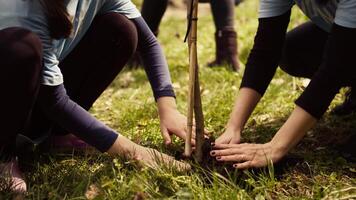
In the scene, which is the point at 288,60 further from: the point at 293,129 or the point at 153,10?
the point at 153,10

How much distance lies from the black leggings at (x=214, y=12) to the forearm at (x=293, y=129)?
2.01 meters

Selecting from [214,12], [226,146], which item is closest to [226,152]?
[226,146]

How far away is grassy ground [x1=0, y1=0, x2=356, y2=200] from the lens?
69.3 inches

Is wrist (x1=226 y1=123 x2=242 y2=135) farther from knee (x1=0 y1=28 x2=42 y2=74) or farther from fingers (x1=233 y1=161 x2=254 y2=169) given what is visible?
knee (x1=0 y1=28 x2=42 y2=74)

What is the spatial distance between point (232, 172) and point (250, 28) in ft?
10.3

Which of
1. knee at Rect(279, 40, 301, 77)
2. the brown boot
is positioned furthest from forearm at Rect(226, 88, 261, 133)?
the brown boot

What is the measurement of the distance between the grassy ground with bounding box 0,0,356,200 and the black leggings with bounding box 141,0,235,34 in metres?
0.68

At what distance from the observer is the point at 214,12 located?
3.83 meters

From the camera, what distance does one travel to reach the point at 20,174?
1956 millimetres

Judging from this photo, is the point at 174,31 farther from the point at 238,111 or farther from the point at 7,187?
the point at 7,187

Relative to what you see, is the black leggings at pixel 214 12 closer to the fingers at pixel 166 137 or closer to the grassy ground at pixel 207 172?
the grassy ground at pixel 207 172

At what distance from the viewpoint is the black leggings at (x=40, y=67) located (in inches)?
68.2

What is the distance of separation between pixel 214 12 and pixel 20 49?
2.30 metres

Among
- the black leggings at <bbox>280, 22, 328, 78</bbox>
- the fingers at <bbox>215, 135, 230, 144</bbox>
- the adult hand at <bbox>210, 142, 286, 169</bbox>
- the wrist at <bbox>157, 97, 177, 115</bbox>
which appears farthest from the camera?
the black leggings at <bbox>280, 22, 328, 78</bbox>
